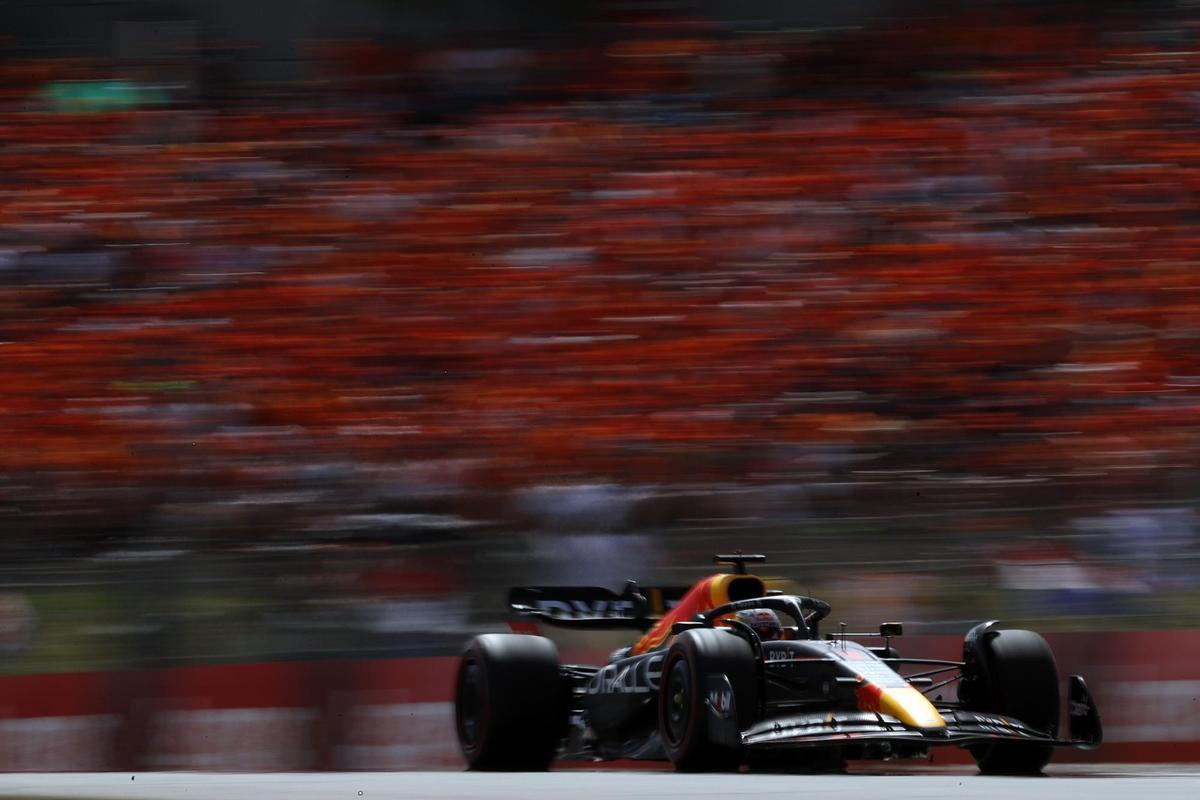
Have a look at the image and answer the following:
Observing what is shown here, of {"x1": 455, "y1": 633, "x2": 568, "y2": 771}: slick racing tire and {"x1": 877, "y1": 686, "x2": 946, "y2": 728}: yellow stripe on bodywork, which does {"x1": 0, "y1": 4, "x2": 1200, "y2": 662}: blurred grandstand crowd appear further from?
{"x1": 877, "y1": 686, "x2": 946, "y2": 728}: yellow stripe on bodywork

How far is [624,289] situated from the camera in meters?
9.52

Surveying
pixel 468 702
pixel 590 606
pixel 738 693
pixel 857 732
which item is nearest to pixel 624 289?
pixel 590 606

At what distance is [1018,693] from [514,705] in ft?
5.64

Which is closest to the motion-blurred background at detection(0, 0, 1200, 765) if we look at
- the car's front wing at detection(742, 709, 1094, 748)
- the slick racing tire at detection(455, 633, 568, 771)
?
the slick racing tire at detection(455, 633, 568, 771)

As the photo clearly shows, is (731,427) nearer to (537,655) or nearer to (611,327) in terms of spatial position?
(611,327)

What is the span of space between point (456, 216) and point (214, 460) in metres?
2.84

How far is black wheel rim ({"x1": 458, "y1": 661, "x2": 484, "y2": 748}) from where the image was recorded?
19.3 ft

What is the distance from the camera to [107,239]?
9836 millimetres

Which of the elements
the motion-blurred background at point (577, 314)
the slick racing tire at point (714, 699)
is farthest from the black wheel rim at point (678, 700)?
the motion-blurred background at point (577, 314)

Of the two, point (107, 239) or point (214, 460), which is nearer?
point (214, 460)

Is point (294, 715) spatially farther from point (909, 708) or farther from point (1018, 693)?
point (1018, 693)

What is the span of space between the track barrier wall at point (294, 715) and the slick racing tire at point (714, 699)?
161cm

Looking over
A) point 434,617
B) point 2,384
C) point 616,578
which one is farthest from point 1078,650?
point 2,384

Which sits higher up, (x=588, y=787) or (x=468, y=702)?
(x=588, y=787)
